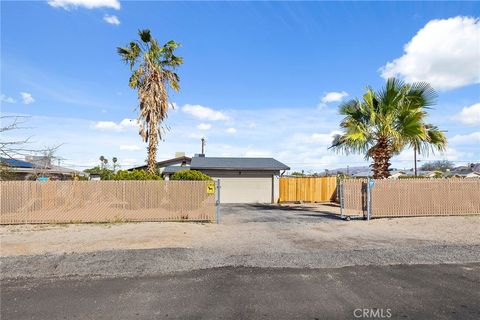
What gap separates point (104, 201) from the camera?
14.2 metres

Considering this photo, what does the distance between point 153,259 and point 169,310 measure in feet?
9.92

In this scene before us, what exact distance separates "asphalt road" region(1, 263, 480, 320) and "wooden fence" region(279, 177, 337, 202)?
747 inches

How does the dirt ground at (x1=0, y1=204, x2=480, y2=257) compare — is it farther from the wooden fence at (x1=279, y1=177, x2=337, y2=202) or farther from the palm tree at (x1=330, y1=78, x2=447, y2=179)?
the wooden fence at (x1=279, y1=177, x2=337, y2=202)

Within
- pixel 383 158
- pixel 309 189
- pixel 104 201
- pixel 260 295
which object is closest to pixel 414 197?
pixel 383 158

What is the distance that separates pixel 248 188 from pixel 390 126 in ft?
40.4

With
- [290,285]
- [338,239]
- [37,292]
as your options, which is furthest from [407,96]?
[37,292]

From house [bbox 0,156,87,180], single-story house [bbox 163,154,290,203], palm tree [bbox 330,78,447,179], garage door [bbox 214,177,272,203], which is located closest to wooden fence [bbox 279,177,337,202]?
single-story house [bbox 163,154,290,203]

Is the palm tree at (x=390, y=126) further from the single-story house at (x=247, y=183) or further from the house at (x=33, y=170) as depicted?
the house at (x=33, y=170)

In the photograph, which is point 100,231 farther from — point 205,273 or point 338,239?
point 338,239

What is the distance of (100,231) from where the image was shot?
1205cm

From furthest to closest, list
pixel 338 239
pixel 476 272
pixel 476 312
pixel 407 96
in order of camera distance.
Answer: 1. pixel 407 96
2. pixel 338 239
3. pixel 476 272
4. pixel 476 312

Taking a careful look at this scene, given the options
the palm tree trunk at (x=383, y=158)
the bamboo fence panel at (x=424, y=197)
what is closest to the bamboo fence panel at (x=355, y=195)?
the bamboo fence panel at (x=424, y=197)

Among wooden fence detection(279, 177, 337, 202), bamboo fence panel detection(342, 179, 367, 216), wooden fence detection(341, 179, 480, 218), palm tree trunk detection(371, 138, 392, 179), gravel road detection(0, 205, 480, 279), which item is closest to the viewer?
gravel road detection(0, 205, 480, 279)

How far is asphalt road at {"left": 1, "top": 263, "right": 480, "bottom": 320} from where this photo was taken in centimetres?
504
